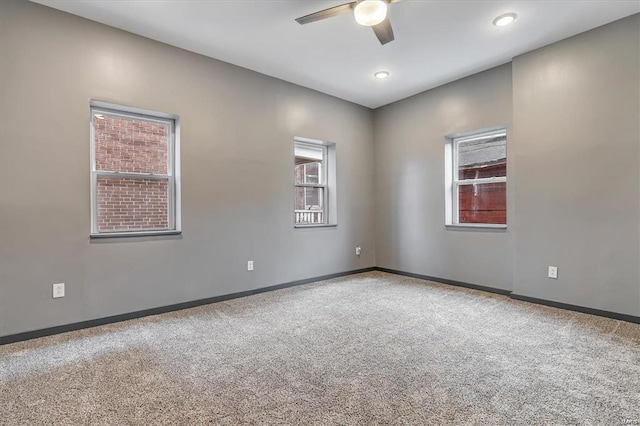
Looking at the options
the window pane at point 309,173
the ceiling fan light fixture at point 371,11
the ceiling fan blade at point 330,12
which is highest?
the ceiling fan blade at point 330,12

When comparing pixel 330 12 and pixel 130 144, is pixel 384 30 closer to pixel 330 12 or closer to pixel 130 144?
pixel 330 12

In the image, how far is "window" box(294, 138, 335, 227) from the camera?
4.80 metres

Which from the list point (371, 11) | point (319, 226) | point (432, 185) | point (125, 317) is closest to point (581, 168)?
point (432, 185)

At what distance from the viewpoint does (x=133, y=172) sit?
3.32 m

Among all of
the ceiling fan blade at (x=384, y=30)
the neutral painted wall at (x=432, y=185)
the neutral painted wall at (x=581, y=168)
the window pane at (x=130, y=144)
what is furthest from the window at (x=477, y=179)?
the window pane at (x=130, y=144)

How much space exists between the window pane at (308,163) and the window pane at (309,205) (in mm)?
152

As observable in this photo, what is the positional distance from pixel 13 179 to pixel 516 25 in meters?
4.53

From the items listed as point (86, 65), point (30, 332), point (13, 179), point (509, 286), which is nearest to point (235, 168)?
point (86, 65)

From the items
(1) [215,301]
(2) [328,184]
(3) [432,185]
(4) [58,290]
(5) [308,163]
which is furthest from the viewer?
(2) [328,184]

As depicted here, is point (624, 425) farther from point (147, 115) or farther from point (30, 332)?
point (147, 115)

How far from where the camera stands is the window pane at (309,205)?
4.81 meters

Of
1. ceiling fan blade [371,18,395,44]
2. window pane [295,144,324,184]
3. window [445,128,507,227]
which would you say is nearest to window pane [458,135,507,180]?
window [445,128,507,227]

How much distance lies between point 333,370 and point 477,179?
11.1 ft

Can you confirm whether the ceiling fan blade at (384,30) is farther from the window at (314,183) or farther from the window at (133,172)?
the window at (133,172)
